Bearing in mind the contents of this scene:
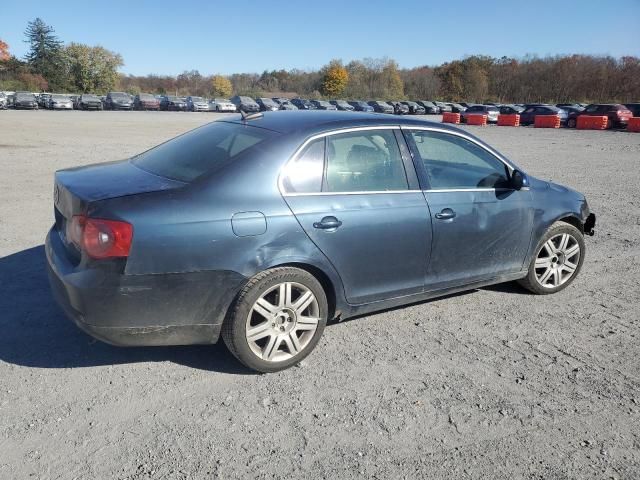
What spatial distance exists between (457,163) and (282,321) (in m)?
2.17

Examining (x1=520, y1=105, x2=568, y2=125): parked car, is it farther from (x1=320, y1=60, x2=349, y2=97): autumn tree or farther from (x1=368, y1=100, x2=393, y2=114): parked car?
(x1=320, y1=60, x2=349, y2=97): autumn tree

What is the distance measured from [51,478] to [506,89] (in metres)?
86.1

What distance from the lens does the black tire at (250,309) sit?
3207 mm

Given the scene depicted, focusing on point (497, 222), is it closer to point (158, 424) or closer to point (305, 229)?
point (305, 229)

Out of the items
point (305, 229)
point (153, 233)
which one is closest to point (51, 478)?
point (153, 233)

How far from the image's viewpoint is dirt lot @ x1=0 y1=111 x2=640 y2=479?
8.56 feet

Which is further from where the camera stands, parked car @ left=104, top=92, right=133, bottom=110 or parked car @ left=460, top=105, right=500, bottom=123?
parked car @ left=104, top=92, right=133, bottom=110

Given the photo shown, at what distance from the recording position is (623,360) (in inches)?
146

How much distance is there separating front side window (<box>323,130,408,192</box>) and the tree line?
7531cm

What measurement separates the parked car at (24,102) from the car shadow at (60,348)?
48.4 metres

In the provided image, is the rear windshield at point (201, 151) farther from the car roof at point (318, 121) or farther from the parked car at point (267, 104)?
the parked car at point (267, 104)

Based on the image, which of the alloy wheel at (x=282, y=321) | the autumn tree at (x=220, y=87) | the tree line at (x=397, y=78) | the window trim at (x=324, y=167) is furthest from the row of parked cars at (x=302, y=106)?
the autumn tree at (x=220, y=87)

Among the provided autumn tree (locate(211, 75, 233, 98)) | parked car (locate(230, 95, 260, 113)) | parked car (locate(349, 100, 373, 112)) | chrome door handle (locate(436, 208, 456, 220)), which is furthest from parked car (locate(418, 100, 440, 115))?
chrome door handle (locate(436, 208, 456, 220))

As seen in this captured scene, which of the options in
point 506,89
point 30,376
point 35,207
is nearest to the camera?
point 30,376
